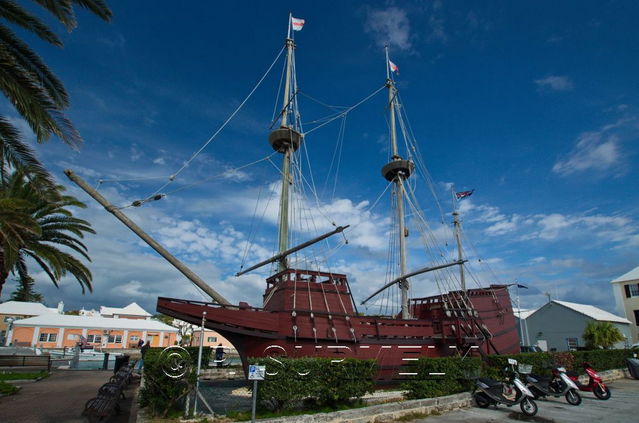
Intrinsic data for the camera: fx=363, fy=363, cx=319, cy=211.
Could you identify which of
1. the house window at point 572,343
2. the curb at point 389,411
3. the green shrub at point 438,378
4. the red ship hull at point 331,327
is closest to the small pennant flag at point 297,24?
the red ship hull at point 331,327

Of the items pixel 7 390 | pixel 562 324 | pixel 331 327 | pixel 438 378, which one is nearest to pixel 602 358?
pixel 438 378

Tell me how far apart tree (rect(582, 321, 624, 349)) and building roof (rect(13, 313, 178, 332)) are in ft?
136

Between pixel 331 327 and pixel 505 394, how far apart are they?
662cm

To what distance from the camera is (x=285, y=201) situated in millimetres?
20250

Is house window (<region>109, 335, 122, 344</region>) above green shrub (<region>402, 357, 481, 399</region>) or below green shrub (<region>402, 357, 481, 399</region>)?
below

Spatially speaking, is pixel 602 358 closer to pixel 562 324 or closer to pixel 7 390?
pixel 562 324

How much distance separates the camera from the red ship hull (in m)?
13.5

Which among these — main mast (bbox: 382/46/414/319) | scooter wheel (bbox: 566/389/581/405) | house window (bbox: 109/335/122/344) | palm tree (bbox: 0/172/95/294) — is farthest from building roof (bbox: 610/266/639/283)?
house window (bbox: 109/335/122/344)

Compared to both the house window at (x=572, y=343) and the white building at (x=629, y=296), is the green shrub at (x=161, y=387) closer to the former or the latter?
the house window at (x=572, y=343)

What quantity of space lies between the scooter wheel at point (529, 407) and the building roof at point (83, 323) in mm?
41020

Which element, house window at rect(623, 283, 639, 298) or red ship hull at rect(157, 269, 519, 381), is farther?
Answer: house window at rect(623, 283, 639, 298)

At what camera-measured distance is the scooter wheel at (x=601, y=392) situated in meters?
11.5

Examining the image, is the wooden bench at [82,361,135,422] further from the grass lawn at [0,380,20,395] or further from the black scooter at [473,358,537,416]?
the black scooter at [473,358,537,416]

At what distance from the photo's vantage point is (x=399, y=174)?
2622 centimetres
